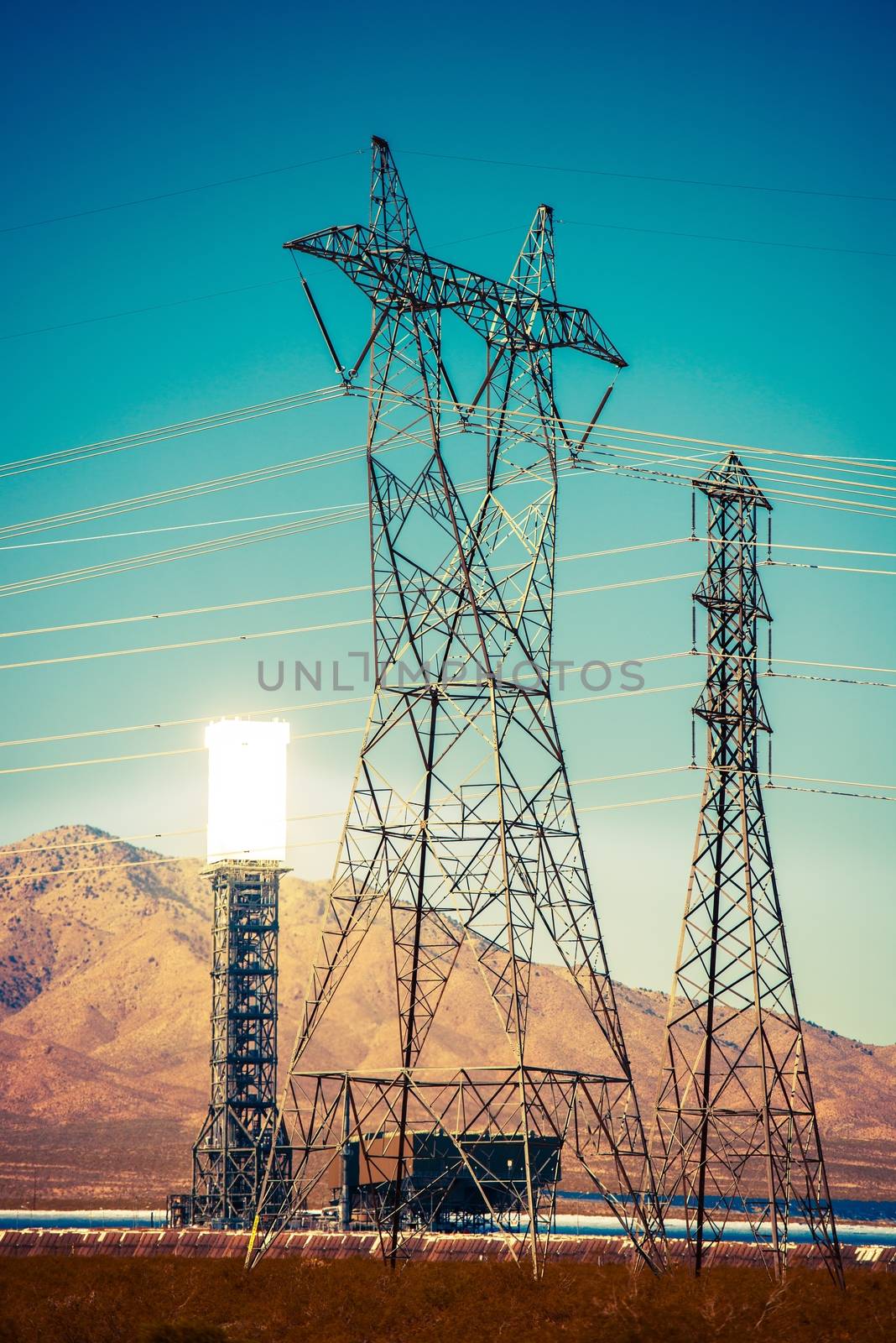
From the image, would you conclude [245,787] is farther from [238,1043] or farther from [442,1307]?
[442,1307]

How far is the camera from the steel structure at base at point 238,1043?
76938mm

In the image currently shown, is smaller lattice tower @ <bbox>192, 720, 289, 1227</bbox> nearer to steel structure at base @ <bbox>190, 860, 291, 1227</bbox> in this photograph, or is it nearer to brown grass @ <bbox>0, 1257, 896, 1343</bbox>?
steel structure at base @ <bbox>190, 860, 291, 1227</bbox>

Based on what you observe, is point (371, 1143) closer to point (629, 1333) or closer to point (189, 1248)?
point (189, 1248)

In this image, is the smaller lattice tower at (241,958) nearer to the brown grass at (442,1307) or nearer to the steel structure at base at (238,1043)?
the steel structure at base at (238,1043)

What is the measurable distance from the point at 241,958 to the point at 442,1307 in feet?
164

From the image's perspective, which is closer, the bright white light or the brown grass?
the brown grass

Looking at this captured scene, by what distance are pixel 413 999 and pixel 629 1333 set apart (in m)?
7.33

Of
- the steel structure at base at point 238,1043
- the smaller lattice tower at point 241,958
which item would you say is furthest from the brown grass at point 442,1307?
the steel structure at base at point 238,1043

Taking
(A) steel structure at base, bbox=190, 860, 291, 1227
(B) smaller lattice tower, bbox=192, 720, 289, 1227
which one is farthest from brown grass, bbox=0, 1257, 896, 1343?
(A) steel structure at base, bbox=190, 860, 291, 1227

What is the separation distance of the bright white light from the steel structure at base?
175 cm

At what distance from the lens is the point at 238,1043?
7788 centimetres

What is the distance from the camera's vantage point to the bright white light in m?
81.3

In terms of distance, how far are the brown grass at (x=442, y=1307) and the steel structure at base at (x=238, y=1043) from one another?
43.5m

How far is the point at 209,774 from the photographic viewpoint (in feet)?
268
